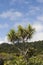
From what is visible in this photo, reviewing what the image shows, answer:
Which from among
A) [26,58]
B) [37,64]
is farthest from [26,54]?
[37,64]

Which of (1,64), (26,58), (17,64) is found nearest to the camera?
(17,64)

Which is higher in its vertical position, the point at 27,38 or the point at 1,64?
the point at 27,38

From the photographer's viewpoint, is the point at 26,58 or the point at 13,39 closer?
the point at 26,58

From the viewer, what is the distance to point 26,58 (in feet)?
135

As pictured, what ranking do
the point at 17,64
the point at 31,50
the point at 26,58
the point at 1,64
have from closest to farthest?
1. the point at 17,64
2. the point at 1,64
3. the point at 26,58
4. the point at 31,50

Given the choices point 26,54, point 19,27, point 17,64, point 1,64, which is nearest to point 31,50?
point 26,54

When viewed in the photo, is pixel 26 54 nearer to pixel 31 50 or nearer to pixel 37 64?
pixel 31 50

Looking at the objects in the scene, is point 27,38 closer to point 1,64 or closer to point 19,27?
point 19,27

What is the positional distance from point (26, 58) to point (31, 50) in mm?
3056

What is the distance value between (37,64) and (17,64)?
2863mm

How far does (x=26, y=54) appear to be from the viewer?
42.5 meters

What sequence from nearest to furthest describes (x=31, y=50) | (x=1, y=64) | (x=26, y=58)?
1. (x=1, y=64)
2. (x=26, y=58)
3. (x=31, y=50)

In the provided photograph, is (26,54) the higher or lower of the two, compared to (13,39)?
lower

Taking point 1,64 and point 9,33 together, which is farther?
point 9,33
